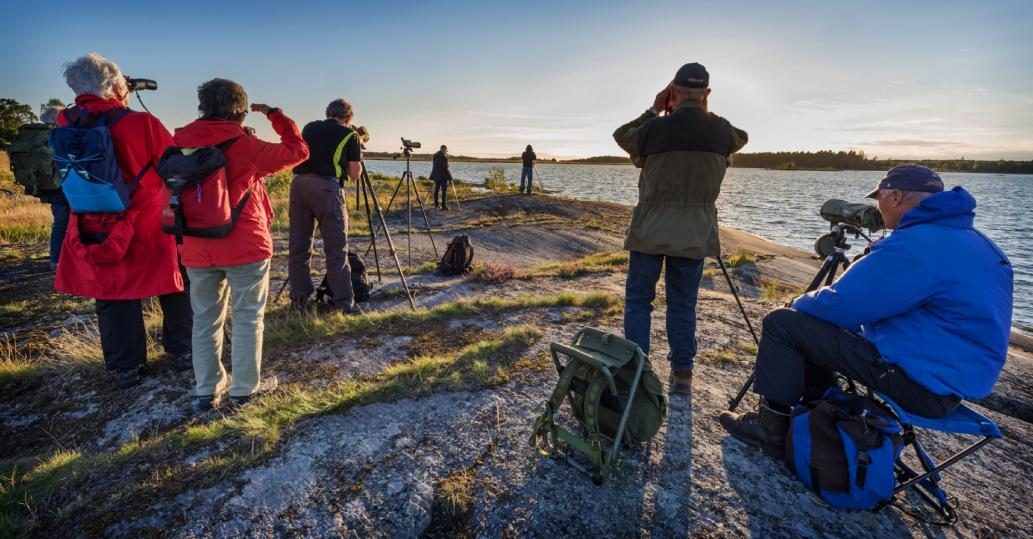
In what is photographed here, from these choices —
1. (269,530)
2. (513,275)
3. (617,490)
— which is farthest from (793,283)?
(269,530)

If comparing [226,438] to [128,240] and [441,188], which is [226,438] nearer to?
[128,240]

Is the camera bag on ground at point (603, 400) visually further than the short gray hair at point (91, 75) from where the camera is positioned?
No

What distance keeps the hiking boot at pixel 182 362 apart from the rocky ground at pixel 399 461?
4.0 inches

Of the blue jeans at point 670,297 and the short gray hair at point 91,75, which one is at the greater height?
the short gray hair at point 91,75

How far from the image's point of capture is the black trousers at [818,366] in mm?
2119

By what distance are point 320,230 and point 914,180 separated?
4.86 m

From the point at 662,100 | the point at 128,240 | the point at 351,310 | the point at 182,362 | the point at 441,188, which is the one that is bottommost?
the point at 182,362

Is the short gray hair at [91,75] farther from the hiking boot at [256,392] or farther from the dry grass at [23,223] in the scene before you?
the dry grass at [23,223]

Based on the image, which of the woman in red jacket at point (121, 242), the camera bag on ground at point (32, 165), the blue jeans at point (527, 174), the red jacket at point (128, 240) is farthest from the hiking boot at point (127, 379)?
the blue jeans at point (527, 174)

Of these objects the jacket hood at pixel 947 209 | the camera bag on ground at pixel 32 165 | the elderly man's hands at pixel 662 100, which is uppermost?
the elderly man's hands at pixel 662 100

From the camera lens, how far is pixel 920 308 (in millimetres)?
2107

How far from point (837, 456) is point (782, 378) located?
17.6 inches

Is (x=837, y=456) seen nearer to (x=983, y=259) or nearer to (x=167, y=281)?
(x=983, y=259)

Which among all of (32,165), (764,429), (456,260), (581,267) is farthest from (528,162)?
(764,429)
